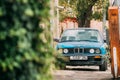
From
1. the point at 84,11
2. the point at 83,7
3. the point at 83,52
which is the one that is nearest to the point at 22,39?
the point at 83,52

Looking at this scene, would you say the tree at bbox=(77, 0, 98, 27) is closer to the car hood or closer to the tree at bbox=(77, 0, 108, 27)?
the tree at bbox=(77, 0, 108, 27)

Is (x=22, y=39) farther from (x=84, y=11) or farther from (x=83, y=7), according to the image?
(x=84, y=11)

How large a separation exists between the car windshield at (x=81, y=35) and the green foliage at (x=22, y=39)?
1342 centimetres

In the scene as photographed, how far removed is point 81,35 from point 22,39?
13.9 metres

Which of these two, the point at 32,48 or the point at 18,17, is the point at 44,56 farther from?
the point at 18,17

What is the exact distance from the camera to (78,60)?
54.3ft

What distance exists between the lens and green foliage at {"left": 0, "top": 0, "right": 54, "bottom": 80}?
404 centimetres

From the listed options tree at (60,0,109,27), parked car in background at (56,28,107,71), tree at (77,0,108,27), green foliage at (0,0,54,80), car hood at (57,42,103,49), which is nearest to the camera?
green foliage at (0,0,54,80)

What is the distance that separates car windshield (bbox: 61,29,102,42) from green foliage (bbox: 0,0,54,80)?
13419mm

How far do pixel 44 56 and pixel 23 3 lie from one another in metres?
0.56

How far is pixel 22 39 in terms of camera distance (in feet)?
13.3

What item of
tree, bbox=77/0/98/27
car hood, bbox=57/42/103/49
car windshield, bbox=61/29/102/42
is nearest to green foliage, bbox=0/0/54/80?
car hood, bbox=57/42/103/49

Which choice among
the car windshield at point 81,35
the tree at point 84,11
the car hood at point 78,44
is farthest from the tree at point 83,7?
the car hood at point 78,44

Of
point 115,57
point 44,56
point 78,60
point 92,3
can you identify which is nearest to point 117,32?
point 115,57
